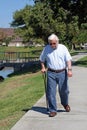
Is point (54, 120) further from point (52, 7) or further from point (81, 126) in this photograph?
point (52, 7)

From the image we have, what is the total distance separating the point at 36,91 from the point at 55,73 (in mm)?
5525

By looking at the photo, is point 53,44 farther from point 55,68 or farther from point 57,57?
point 55,68

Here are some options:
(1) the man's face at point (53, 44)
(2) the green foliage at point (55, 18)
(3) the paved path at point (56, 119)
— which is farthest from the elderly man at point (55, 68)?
(2) the green foliage at point (55, 18)

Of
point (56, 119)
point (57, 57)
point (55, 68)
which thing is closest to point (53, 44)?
point (57, 57)

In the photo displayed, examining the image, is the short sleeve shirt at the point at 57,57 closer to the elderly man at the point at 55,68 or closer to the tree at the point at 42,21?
the elderly man at the point at 55,68

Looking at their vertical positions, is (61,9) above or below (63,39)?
above

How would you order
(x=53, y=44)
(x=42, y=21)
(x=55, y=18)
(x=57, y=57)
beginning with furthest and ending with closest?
(x=55, y=18) < (x=42, y=21) < (x=57, y=57) < (x=53, y=44)

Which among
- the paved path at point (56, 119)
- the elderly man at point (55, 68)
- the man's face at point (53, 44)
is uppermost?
the man's face at point (53, 44)

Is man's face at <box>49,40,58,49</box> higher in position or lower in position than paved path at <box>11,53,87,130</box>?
higher

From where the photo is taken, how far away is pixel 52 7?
28.4 metres

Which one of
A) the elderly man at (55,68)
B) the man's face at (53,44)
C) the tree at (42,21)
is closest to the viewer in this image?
the man's face at (53,44)

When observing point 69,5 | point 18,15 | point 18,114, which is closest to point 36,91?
point 18,114

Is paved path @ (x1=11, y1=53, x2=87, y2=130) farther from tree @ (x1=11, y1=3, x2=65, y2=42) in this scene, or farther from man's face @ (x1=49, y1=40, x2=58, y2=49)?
tree @ (x1=11, y1=3, x2=65, y2=42)

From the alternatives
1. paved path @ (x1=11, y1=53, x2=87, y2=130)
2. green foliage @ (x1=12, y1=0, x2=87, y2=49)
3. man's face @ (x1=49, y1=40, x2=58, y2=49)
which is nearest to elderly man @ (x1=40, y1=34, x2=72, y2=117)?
man's face @ (x1=49, y1=40, x2=58, y2=49)
